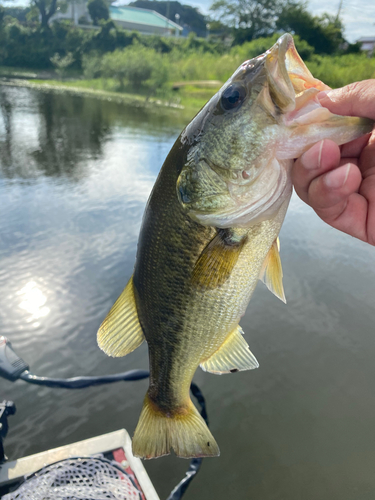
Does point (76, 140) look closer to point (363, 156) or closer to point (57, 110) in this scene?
point (57, 110)

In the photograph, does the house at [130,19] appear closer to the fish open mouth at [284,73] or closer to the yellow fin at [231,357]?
the fish open mouth at [284,73]

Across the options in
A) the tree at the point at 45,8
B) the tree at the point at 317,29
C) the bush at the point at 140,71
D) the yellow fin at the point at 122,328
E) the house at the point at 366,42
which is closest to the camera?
the yellow fin at the point at 122,328

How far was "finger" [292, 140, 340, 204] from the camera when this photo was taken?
105 cm

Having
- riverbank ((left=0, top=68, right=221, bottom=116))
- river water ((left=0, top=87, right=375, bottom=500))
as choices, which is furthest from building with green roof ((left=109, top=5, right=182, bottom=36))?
river water ((left=0, top=87, right=375, bottom=500))

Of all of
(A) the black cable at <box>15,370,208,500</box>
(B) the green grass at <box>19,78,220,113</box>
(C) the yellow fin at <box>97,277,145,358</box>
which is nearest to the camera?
(C) the yellow fin at <box>97,277,145,358</box>

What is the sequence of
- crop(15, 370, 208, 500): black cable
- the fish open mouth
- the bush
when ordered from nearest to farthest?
1. the fish open mouth
2. crop(15, 370, 208, 500): black cable
3. the bush

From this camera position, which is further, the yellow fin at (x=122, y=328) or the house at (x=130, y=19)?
the house at (x=130, y=19)

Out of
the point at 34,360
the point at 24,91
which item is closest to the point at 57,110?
the point at 24,91

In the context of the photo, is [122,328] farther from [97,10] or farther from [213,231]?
[97,10]

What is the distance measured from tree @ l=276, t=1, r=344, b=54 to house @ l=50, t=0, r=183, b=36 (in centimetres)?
2244

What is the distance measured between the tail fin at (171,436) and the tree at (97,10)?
2168 inches

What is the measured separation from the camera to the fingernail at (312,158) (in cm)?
105

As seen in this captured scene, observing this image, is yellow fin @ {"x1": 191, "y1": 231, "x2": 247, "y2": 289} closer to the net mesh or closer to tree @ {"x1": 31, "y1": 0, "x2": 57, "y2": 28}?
the net mesh

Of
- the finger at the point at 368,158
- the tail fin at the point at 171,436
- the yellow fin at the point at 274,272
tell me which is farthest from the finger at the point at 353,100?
the tail fin at the point at 171,436
